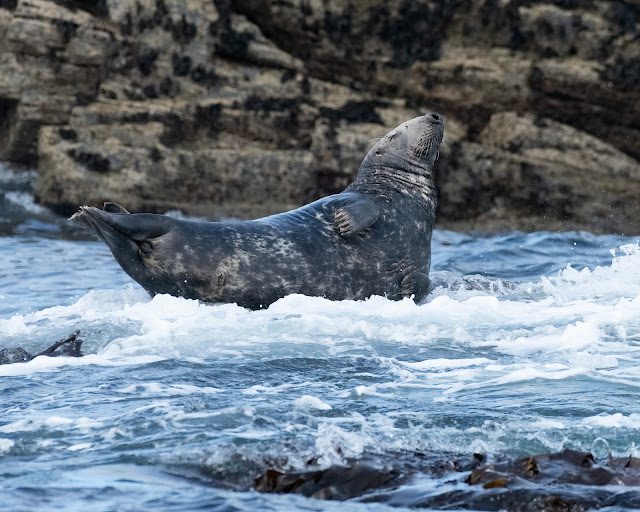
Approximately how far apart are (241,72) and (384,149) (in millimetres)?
6654

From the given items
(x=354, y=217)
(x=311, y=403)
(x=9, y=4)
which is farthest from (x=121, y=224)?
(x=9, y=4)

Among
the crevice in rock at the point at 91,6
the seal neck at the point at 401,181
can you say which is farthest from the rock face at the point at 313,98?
the seal neck at the point at 401,181

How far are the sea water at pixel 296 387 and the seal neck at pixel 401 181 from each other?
739mm

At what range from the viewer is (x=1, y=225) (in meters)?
15.7

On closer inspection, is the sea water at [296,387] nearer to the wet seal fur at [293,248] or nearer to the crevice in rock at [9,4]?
the wet seal fur at [293,248]

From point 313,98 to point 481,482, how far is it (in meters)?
12.5

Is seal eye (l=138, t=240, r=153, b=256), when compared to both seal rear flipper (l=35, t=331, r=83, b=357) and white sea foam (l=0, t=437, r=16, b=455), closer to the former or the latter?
seal rear flipper (l=35, t=331, r=83, b=357)

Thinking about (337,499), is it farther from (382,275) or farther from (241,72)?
(241,72)

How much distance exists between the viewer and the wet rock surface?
4.91 m

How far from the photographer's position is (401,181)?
10555 mm

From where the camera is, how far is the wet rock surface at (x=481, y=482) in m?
4.91

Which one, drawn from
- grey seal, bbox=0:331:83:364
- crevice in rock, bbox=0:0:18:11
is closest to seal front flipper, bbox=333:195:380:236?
grey seal, bbox=0:331:83:364

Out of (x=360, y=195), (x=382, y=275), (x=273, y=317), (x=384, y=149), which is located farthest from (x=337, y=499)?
(x=384, y=149)

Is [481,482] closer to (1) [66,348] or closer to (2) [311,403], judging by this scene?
(2) [311,403]
